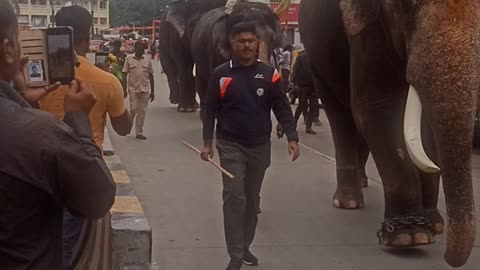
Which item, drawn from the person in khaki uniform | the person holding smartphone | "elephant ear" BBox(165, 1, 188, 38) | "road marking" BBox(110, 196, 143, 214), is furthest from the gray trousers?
"elephant ear" BBox(165, 1, 188, 38)

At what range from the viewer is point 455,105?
4.63 metres

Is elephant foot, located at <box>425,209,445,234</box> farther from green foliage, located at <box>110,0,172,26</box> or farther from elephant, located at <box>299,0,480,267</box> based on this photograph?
green foliage, located at <box>110,0,172,26</box>

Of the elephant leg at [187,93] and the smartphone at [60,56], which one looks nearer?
the smartphone at [60,56]

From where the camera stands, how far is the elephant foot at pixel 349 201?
782 cm

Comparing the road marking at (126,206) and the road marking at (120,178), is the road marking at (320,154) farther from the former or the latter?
the road marking at (126,206)

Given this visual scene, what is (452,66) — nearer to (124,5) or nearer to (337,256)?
(337,256)

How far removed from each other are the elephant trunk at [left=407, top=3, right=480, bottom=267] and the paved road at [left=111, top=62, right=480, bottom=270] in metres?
1.40

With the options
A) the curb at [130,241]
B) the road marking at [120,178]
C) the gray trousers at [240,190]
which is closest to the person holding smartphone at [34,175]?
the curb at [130,241]

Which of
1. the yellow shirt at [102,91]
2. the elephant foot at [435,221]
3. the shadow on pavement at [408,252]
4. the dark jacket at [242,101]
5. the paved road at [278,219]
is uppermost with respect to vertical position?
the yellow shirt at [102,91]

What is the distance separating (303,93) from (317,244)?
787cm

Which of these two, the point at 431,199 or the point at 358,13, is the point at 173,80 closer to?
the point at 431,199

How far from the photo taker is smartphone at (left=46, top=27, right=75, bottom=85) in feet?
10.8

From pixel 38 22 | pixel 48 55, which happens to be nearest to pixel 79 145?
pixel 48 55

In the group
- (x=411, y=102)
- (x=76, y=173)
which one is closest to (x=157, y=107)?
(x=411, y=102)
